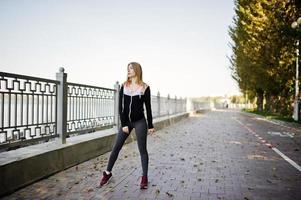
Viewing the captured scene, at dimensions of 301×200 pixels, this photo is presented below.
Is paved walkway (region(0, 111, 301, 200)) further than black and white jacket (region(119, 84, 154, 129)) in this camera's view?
No

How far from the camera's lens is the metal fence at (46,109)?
5.38 metres

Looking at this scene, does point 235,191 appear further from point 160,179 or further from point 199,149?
point 199,149

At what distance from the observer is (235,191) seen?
206 inches

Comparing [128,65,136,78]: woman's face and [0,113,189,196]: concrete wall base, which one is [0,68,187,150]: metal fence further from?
[128,65,136,78]: woman's face

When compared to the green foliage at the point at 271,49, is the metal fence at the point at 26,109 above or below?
below

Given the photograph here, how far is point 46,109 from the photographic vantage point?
21.6ft

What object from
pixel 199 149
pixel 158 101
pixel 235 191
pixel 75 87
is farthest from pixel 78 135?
pixel 158 101

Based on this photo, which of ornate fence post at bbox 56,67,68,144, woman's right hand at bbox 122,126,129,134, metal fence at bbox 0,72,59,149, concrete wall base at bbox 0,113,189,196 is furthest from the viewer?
ornate fence post at bbox 56,67,68,144

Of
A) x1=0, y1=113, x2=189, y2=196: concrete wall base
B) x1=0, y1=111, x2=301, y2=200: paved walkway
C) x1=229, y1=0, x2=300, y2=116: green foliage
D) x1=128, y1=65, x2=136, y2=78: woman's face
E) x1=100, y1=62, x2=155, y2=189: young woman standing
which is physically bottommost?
x1=0, y1=111, x2=301, y2=200: paved walkway

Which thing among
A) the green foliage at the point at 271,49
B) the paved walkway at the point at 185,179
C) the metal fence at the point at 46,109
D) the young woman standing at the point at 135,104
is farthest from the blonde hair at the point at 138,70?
the green foliage at the point at 271,49

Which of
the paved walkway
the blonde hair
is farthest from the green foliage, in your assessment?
the blonde hair

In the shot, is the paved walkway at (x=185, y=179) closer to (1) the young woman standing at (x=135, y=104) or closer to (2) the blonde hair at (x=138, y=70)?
(1) the young woman standing at (x=135, y=104)

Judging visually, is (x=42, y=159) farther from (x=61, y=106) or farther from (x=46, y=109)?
(x=61, y=106)

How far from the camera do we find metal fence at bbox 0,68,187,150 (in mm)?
5383
